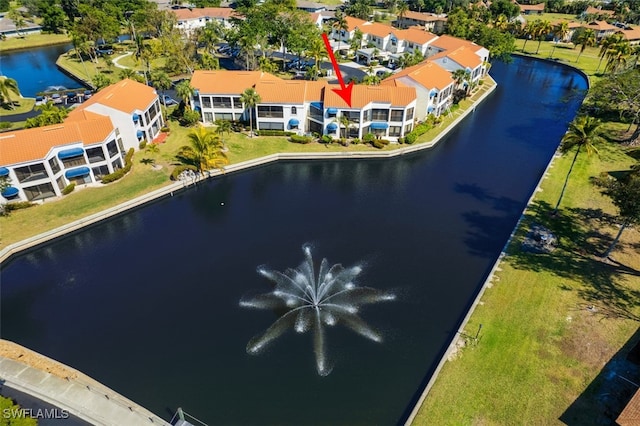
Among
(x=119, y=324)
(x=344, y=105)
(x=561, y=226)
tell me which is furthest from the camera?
(x=344, y=105)

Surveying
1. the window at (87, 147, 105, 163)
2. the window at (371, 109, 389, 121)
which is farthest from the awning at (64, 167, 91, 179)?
the window at (371, 109, 389, 121)

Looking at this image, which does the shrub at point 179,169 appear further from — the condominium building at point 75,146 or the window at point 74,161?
the window at point 74,161

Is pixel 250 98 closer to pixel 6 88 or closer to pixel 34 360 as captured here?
pixel 34 360

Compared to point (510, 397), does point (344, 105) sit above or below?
above

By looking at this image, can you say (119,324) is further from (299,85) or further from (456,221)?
(299,85)

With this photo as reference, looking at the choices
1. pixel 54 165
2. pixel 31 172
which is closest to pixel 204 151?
pixel 54 165

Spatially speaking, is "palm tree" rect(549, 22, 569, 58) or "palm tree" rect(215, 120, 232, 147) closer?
"palm tree" rect(215, 120, 232, 147)

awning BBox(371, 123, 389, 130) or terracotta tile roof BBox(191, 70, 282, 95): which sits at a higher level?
terracotta tile roof BBox(191, 70, 282, 95)

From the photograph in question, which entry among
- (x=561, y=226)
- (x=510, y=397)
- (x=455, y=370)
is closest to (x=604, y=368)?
(x=510, y=397)

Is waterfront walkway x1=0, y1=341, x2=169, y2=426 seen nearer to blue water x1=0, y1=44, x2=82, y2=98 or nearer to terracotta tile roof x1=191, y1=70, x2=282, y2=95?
terracotta tile roof x1=191, y1=70, x2=282, y2=95
